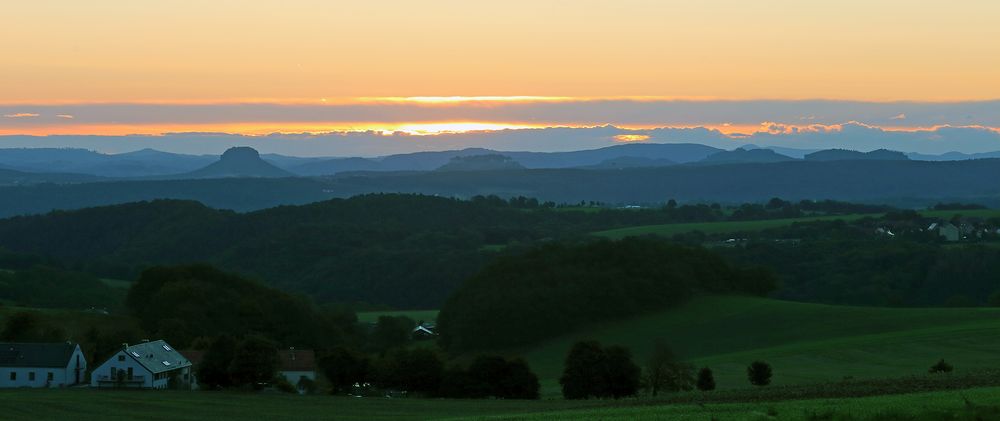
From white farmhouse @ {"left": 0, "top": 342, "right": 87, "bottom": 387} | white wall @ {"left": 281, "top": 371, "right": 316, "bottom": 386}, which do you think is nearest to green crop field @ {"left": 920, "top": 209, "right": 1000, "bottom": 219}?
white wall @ {"left": 281, "top": 371, "right": 316, "bottom": 386}

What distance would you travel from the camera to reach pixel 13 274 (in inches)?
5556

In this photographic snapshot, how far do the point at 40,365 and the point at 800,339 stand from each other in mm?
42348

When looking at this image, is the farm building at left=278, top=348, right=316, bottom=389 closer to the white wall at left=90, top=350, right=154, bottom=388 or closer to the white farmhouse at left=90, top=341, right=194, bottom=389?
the white farmhouse at left=90, top=341, right=194, bottom=389

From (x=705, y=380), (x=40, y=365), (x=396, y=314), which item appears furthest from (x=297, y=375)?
(x=396, y=314)

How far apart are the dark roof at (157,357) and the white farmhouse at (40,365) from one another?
292 centimetres

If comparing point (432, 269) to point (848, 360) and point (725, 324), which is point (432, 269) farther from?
point (848, 360)

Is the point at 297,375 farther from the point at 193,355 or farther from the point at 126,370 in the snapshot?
the point at 126,370

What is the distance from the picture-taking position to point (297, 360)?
72562 mm

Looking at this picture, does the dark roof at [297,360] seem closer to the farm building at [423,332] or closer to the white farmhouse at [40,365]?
the white farmhouse at [40,365]

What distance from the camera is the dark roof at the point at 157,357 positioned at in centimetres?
6244

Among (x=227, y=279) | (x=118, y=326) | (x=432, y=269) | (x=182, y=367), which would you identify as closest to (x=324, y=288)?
(x=432, y=269)

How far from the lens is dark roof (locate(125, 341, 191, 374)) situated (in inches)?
2458

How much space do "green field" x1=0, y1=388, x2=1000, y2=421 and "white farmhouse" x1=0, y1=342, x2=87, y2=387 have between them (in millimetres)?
8068

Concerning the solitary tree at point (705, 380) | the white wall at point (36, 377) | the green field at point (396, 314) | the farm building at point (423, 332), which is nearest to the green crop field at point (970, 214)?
the green field at point (396, 314)
